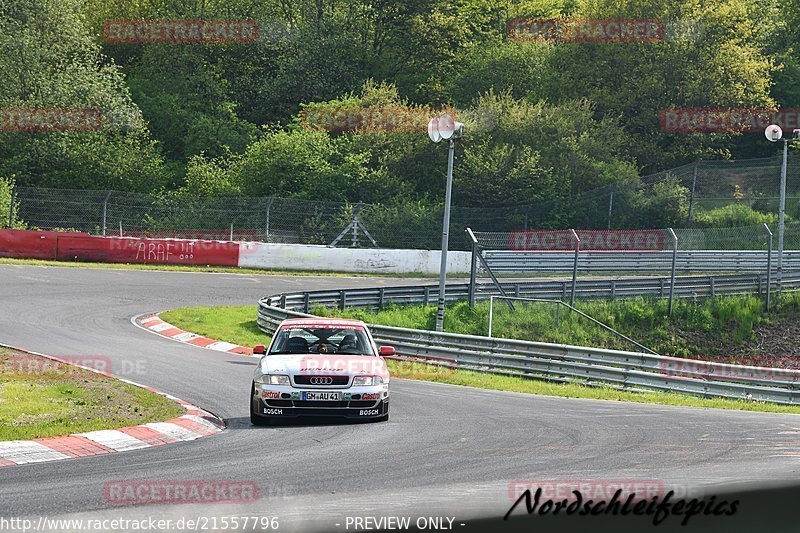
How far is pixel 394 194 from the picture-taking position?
155 ft

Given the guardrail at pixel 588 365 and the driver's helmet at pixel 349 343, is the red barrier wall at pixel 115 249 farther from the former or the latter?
the driver's helmet at pixel 349 343

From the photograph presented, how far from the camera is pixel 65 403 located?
13.6m

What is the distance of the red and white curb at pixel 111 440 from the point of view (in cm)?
1040

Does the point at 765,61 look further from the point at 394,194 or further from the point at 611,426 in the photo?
the point at 611,426

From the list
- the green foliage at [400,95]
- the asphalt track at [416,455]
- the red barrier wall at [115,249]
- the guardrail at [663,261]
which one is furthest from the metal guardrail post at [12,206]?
the asphalt track at [416,455]

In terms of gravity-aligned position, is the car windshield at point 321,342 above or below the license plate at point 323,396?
above

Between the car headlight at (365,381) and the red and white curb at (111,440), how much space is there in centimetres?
171

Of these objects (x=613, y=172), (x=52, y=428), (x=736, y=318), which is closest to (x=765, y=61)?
(x=613, y=172)

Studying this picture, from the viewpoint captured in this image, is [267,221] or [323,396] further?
[267,221]

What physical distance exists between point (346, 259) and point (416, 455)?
2827cm

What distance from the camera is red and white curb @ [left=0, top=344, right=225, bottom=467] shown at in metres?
10.4


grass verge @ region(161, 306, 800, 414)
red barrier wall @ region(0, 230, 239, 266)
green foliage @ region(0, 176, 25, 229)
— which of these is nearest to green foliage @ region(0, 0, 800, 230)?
red barrier wall @ region(0, 230, 239, 266)

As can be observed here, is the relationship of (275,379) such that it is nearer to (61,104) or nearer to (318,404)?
(318,404)

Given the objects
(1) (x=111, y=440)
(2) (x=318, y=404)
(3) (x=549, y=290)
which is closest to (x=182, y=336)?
(2) (x=318, y=404)
